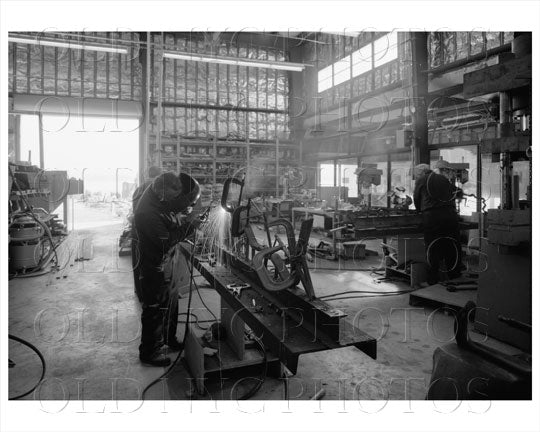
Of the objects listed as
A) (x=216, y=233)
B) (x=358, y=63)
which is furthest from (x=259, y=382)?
(x=358, y=63)

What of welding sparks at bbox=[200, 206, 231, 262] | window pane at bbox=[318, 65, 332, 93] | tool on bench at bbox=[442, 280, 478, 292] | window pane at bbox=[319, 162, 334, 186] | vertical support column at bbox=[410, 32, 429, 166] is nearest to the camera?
welding sparks at bbox=[200, 206, 231, 262]

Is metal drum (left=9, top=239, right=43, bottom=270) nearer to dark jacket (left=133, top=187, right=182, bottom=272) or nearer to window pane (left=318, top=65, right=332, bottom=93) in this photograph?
dark jacket (left=133, top=187, right=182, bottom=272)

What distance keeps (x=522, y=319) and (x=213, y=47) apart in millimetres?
11234

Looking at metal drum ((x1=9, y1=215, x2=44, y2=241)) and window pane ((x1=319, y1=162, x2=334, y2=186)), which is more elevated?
window pane ((x1=319, y1=162, x2=334, y2=186))

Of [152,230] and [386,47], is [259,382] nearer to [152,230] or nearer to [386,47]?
[152,230]

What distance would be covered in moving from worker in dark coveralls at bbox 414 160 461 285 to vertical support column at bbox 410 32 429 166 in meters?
1.03

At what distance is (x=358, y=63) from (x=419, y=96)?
5.13 meters

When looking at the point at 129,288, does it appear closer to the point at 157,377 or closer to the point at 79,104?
the point at 157,377

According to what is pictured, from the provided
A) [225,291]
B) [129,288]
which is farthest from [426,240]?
[129,288]

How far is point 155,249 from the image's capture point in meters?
2.67

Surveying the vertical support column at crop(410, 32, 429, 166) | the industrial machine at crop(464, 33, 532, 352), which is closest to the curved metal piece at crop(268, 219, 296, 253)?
the industrial machine at crop(464, 33, 532, 352)

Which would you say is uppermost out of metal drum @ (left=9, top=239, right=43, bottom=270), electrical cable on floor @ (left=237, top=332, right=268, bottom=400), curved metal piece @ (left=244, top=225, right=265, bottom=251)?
curved metal piece @ (left=244, top=225, right=265, bottom=251)

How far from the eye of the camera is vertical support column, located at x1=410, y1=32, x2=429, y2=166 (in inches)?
219

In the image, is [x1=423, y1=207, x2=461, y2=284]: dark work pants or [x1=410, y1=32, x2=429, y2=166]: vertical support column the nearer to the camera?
[x1=423, y1=207, x2=461, y2=284]: dark work pants
